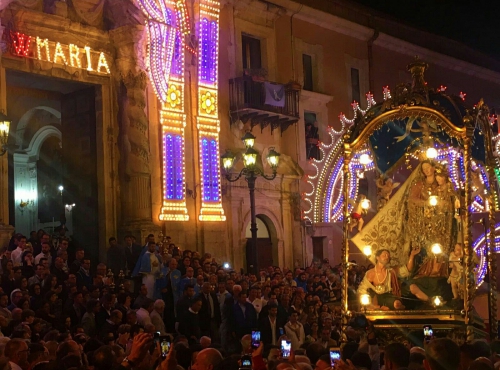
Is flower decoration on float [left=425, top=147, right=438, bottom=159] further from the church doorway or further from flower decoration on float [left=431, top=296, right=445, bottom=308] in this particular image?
the church doorway

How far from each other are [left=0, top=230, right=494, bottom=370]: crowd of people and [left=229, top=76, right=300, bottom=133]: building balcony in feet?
20.4

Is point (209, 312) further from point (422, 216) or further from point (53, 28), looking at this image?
point (53, 28)

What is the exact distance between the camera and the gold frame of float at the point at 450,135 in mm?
13102

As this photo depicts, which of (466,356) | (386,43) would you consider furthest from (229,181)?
(466,356)

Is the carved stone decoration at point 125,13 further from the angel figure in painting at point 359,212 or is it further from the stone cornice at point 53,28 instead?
the angel figure in painting at point 359,212

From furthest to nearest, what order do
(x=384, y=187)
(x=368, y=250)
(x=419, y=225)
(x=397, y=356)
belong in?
(x=384, y=187), (x=368, y=250), (x=419, y=225), (x=397, y=356)

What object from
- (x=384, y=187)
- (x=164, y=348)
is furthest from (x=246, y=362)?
(x=384, y=187)

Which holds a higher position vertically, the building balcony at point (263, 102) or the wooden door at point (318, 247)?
the building balcony at point (263, 102)

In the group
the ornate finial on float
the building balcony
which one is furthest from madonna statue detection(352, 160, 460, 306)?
the building balcony

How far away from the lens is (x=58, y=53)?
17.8 metres

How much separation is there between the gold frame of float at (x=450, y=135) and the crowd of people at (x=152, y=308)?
1.98 ft

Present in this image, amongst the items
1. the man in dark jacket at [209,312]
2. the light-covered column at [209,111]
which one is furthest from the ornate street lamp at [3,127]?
→ the light-covered column at [209,111]

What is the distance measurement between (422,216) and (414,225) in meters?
0.22

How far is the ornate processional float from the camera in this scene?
43.7 ft
